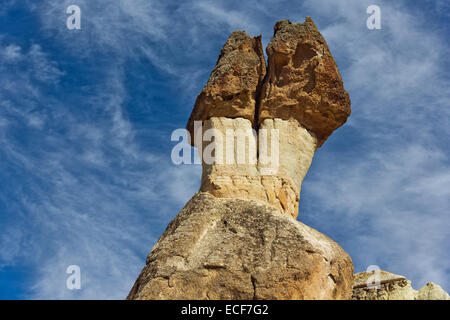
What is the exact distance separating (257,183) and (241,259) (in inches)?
109

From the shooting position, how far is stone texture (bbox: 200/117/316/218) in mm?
16953

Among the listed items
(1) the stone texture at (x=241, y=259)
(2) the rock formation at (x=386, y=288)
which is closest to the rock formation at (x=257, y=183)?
(1) the stone texture at (x=241, y=259)

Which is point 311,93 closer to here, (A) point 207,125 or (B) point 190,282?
(A) point 207,125

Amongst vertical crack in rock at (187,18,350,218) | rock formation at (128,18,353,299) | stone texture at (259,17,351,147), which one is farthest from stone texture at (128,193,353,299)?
stone texture at (259,17,351,147)

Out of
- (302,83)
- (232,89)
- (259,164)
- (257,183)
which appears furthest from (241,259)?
(302,83)

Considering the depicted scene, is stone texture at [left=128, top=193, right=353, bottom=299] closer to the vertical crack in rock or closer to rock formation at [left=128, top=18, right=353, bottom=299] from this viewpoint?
rock formation at [left=128, top=18, right=353, bottom=299]

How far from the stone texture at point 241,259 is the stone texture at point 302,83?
126 inches

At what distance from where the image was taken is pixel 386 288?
701 inches

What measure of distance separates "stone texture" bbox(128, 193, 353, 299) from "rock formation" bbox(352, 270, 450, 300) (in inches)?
73.0

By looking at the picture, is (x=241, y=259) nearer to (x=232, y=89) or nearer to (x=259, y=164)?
(x=259, y=164)

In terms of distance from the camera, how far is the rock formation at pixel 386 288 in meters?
17.1

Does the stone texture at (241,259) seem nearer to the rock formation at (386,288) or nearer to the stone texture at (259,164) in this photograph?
the stone texture at (259,164)
